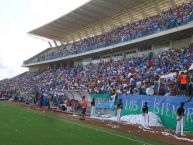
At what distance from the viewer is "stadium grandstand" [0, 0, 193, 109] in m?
28.2

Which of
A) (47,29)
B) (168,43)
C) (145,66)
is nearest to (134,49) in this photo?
(168,43)

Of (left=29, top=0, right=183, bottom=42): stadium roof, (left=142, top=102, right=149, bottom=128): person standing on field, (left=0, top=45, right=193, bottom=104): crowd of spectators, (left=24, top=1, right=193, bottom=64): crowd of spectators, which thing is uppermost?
(left=29, top=0, right=183, bottom=42): stadium roof

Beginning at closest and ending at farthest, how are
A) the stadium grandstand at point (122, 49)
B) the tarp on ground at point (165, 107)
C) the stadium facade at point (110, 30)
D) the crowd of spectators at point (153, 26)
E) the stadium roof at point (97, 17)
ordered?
the tarp on ground at point (165, 107) → the stadium grandstand at point (122, 49) → the crowd of spectators at point (153, 26) → the stadium facade at point (110, 30) → the stadium roof at point (97, 17)

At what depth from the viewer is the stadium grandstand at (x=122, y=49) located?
92.4ft

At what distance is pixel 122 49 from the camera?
4356 centimetres

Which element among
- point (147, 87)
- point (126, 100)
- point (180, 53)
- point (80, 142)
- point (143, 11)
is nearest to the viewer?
point (80, 142)

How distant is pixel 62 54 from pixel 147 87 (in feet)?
110

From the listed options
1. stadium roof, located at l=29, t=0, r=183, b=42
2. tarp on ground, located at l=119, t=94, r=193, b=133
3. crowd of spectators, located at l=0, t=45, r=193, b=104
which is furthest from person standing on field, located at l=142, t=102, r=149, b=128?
stadium roof, located at l=29, t=0, r=183, b=42

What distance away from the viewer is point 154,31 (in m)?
34.3

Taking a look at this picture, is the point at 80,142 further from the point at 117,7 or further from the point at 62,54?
the point at 62,54

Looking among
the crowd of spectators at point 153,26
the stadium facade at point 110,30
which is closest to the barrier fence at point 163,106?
the stadium facade at point 110,30

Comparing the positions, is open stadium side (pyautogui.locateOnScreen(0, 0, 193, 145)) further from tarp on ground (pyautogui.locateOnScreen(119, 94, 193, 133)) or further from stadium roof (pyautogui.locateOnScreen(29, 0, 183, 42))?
stadium roof (pyautogui.locateOnScreen(29, 0, 183, 42))

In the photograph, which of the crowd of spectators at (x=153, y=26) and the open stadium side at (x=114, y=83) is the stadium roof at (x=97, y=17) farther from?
the crowd of spectators at (x=153, y=26)

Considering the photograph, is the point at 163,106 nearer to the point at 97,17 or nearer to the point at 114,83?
the point at 114,83
